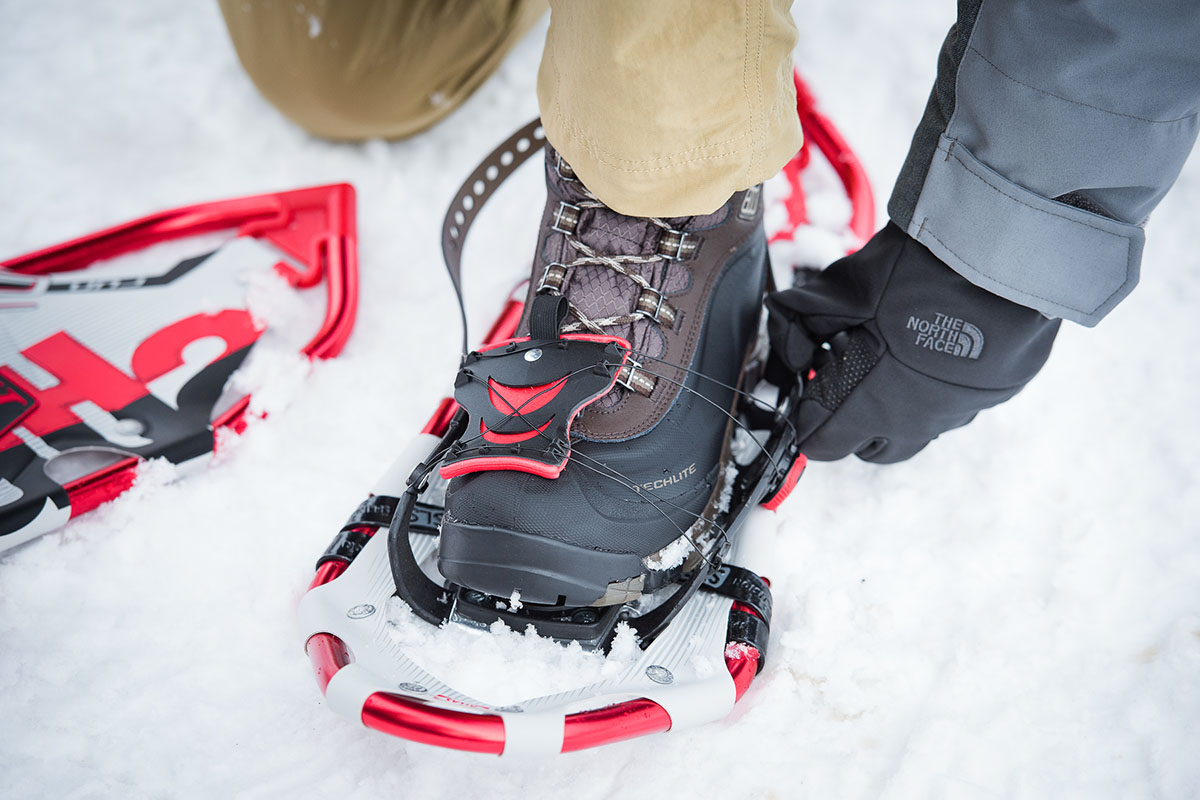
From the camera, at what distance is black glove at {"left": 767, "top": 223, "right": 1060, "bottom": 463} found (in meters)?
0.87

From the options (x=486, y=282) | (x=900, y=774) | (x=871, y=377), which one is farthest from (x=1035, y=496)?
(x=486, y=282)

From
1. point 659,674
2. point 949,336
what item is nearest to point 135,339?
point 659,674

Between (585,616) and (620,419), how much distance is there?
227mm

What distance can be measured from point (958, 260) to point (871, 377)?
0.17 metres

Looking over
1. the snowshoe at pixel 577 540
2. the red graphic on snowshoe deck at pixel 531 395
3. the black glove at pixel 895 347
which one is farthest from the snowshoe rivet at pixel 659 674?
the black glove at pixel 895 347

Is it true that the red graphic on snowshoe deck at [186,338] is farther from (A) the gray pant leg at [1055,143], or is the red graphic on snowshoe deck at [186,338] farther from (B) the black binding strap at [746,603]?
(A) the gray pant leg at [1055,143]

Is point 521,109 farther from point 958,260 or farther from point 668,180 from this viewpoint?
point 958,260

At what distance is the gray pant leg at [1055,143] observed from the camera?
0.70 m

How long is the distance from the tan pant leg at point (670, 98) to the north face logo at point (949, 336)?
261mm

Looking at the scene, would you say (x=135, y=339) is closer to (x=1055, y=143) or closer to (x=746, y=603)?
(x=746, y=603)

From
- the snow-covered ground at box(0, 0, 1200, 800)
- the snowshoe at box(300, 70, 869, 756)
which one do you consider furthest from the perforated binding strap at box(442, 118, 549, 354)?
the snow-covered ground at box(0, 0, 1200, 800)

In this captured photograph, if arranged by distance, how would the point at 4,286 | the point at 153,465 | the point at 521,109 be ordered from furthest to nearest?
the point at 521,109, the point at 4,286, the point at 153,465

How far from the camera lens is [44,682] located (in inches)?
36.3

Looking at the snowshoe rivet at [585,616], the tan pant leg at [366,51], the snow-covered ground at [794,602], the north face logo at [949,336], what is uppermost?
the tan pant leg at [366,51]
